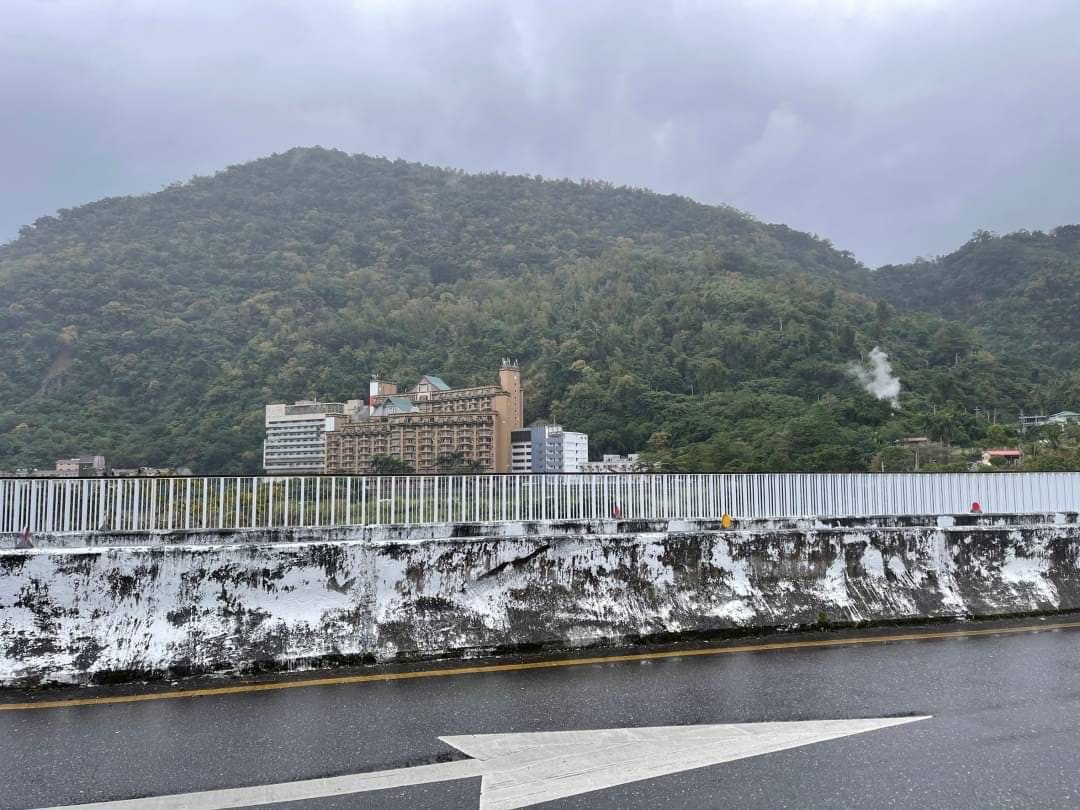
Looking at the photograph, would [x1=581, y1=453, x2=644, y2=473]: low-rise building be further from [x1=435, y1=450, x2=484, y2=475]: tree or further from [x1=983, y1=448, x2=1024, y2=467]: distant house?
[x1=983, y1=448, x2=1024, y2=467]: distant house

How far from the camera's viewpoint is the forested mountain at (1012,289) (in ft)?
465

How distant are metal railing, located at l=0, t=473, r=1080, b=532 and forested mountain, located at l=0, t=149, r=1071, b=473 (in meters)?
64.0

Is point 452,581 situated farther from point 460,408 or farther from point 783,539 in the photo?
point 460,408

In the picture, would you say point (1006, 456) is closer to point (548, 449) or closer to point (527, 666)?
point (548, 449)

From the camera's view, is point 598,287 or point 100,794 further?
point 598,287

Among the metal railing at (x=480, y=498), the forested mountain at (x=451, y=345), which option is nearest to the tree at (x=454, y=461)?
the forested mountain at (x=451, y=345)

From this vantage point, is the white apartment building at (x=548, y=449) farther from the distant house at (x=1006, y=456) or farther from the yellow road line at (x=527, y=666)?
the yellow road line at (x=527, y=666)

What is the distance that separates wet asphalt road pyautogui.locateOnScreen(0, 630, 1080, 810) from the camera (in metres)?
3.63

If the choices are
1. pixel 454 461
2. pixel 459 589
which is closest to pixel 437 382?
pixel 454 461

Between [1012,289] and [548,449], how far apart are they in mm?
107973

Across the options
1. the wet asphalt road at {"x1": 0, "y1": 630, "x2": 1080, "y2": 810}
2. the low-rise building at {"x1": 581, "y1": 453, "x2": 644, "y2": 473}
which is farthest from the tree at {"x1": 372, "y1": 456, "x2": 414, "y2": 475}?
A: the wet asphalt road at {"x1": 0, "y1": 630, "x2": 1080, "y2": 810}

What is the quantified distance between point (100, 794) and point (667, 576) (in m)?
4.46

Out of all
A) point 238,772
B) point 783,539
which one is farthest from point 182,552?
point 783,539

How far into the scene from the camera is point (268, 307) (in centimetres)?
15800
